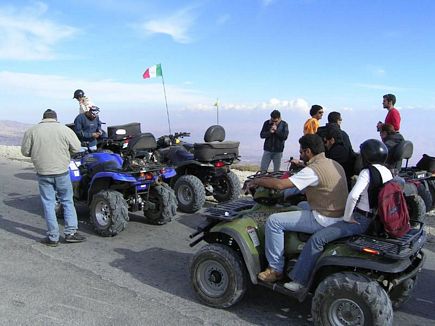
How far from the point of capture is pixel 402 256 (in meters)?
3.51

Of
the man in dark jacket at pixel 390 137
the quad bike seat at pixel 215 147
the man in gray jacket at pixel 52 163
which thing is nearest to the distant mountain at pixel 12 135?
the man in gray jacket at pixel 52 163

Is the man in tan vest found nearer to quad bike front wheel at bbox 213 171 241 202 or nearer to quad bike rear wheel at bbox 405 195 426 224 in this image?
quad bike rear wheel at bbox 405 195 426 224

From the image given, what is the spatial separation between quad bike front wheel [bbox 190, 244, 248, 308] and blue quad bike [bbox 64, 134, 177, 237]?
2590 millimetres

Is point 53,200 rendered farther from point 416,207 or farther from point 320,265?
point 416,207

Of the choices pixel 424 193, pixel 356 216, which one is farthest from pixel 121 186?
pixel 424 193

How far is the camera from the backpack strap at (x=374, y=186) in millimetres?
3873

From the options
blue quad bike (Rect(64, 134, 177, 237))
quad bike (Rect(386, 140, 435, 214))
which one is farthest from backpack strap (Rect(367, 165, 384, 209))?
blue quad bike (Rect(64, 134, 177, 237))

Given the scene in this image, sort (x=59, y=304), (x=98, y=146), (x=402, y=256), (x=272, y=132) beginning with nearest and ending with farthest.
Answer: (x=402, y=256)
(x=59, y=304)
(x=98, y=146)
(x=272, y=132)

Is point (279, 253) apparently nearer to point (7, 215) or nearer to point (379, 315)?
point (379, 315)

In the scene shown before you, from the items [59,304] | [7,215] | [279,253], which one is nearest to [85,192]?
[7,215]

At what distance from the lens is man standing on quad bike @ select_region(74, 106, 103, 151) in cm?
898

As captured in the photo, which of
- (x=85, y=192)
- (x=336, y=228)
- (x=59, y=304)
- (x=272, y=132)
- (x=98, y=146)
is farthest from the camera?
(x=272, y=132)

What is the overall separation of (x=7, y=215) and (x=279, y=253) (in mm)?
5970

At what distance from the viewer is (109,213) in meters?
6.88
